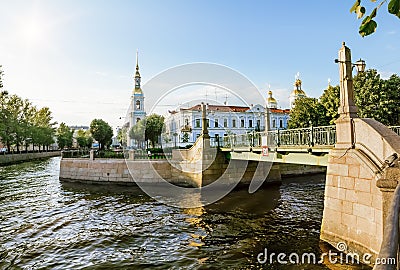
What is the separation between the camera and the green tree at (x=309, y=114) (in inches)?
1364

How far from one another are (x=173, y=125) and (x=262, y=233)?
41.7m

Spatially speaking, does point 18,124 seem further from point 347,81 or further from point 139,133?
point 347,81

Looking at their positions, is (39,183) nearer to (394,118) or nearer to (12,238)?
(12,238)

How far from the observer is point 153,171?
2253cm

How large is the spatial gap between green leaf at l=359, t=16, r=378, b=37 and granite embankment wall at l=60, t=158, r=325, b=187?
57.9 ft

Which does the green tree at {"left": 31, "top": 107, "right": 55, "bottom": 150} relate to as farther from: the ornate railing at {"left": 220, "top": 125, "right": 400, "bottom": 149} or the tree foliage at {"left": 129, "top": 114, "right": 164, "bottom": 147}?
the ornate railing at {"left": 220, "top": 125, "right": 400, "bottom": 149}

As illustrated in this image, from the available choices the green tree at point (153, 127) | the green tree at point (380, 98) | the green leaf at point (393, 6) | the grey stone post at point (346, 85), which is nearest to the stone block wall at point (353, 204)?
the grey stone post at point (346, 85)

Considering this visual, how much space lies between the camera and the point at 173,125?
50.9 m

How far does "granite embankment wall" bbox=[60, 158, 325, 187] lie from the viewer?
2072 cm

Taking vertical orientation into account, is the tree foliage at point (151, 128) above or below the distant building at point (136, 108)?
below

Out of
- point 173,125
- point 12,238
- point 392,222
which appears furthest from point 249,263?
point 173,125

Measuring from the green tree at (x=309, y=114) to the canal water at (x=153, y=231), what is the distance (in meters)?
18.6

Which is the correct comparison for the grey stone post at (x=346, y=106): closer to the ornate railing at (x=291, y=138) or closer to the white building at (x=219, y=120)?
the ornate railing at (x=291, y=138)

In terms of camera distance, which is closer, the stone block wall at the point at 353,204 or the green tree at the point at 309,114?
the stone block wall at the point at 353,204
